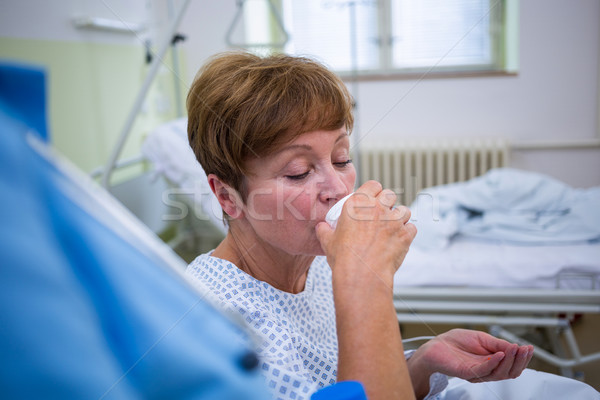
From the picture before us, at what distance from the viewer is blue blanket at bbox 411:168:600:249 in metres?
1.78

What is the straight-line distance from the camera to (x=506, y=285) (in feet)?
5.19

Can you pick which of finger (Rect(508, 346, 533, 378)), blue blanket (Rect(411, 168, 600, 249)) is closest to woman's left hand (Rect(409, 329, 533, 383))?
finger (Rect(508, 346, 533, 378))

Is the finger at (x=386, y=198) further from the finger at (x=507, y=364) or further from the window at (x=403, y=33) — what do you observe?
the window at (x=403, y=33)

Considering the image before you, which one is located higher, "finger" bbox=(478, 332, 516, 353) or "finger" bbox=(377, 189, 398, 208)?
"finger" bbox=(377, 189, 398, 208)

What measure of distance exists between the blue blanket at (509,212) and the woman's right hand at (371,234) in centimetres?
121

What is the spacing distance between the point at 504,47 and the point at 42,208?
3281mm

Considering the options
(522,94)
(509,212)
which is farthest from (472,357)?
(522,94)

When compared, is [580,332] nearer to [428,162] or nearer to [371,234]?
[428,162]

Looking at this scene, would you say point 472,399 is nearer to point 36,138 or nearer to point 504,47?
point 36,138

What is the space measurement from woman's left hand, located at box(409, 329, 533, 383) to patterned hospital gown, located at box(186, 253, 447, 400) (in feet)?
0.11

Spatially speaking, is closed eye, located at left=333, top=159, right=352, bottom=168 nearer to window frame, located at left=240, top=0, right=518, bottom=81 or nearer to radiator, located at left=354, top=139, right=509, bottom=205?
radiator, located at left=354, top=139, right=509, bottom=205

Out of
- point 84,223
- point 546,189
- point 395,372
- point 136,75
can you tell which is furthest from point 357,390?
point 136,75

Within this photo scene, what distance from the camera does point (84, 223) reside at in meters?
0.24

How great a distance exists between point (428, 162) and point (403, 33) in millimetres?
890
